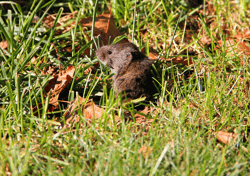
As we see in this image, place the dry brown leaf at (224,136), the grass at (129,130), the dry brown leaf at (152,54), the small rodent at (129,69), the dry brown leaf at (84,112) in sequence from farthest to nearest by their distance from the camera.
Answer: the dry brown leaf at (152,54), the small rodent at (129,69), the dry brown leaf at (84,112), the dry brown leaf at (224,136), the grass at (129,130)

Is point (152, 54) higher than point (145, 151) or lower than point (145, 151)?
higher

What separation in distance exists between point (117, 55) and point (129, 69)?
0.35 meters

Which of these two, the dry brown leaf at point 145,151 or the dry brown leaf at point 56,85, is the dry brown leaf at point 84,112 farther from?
the dry brown leaf at point 145,151

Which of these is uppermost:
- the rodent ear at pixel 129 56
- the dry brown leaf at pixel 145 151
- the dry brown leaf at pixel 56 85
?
the rodent ear at pixel 129 56

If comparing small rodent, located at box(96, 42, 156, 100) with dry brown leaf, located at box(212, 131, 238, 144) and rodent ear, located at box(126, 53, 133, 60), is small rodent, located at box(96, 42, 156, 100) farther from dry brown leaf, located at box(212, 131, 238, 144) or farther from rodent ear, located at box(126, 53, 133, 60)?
dry brown leaf, located at box(212, 131, 238, 144)

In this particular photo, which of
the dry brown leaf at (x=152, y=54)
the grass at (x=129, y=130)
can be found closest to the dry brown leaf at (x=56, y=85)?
the grass at (x=129, y=130)

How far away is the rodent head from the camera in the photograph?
142 inches

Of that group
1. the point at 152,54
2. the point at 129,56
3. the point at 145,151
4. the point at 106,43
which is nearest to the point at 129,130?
the point at 145,151

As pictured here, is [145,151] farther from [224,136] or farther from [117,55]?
[117,55]

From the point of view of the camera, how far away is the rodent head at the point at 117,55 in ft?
11.8

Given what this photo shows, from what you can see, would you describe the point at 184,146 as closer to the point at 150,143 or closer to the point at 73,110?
the point at 150,143

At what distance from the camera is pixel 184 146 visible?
2.45 m

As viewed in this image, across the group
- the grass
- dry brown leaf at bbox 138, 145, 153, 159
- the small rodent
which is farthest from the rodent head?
dry brown leaf at bbox 138, 145, 153, 159

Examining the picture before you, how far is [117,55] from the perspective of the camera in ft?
12.2
